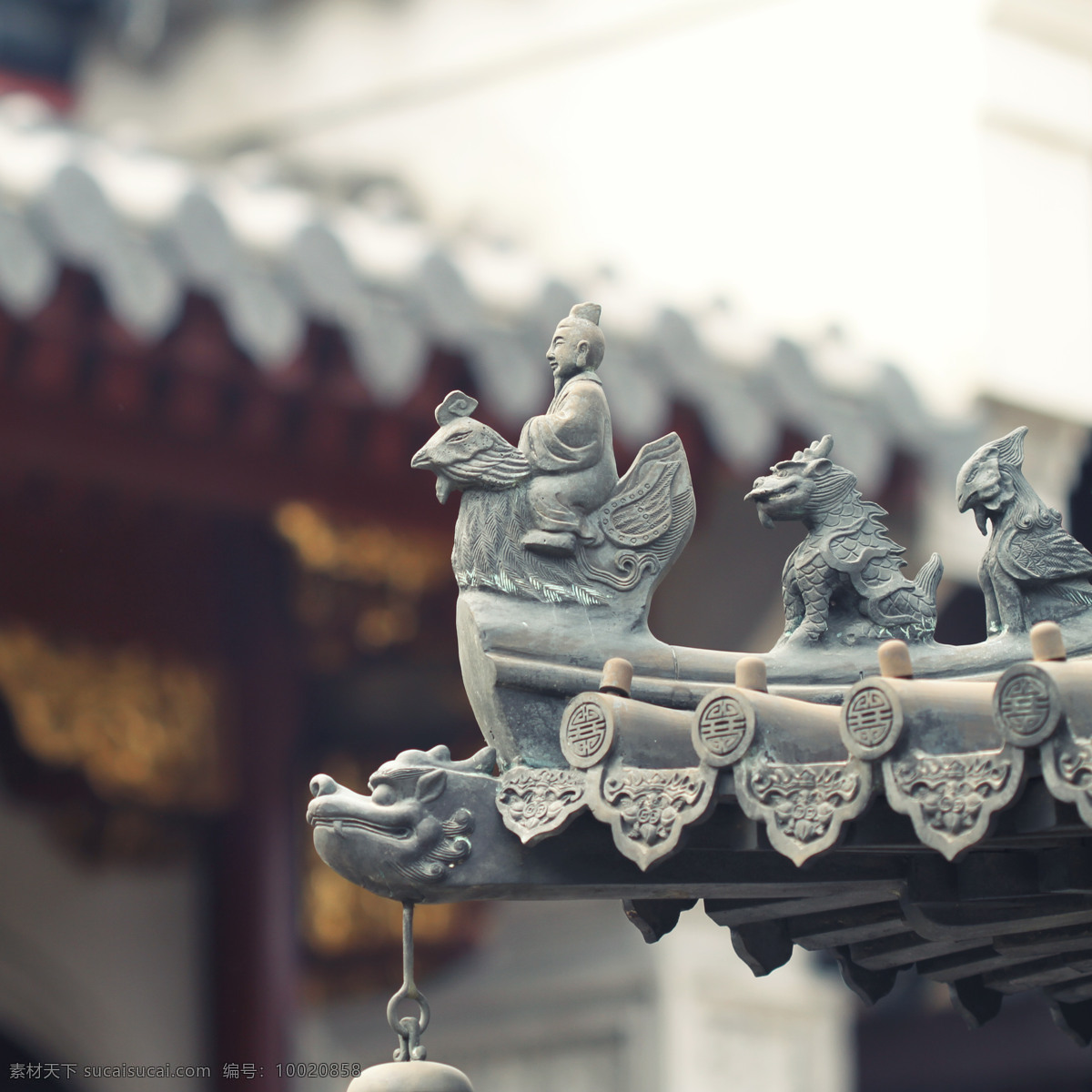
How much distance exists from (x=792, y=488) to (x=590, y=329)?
0.37 meters

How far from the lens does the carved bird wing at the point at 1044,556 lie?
8.80 feet

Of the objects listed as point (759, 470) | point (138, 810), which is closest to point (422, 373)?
point (759, 470)

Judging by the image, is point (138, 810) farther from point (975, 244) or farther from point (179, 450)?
point (975, 244)

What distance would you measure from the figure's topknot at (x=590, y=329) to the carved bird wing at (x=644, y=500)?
6.7 inches

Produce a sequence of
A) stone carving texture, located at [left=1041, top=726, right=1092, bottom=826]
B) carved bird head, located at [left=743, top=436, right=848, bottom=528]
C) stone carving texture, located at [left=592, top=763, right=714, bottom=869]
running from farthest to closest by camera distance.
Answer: carved bird head, located at [left=743, top=436, right=848, bottom=528] → stone carving texture, located at [left=592, top=763, right=714, bottom=869] → stone carving texture, located at [left=1041, top=726, right=1092, bottom=826]

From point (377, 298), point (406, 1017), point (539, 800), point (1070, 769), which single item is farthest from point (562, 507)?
point (377, 298)

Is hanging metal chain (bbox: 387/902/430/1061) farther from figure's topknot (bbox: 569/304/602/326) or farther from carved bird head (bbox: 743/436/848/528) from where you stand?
figure's topknot (bbox: 569/304/602/326)

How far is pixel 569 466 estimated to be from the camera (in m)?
2.81

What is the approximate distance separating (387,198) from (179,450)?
2.31m

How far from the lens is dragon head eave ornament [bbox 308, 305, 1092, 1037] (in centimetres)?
240

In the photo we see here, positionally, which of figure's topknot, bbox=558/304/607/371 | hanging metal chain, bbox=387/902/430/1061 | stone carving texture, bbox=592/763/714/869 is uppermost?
figure's topknot, bbox=558/304/607/371

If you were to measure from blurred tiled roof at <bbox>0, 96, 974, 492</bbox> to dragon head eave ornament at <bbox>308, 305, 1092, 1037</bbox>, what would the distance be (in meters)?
2.20

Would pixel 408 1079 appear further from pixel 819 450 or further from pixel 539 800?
pixel 819 450

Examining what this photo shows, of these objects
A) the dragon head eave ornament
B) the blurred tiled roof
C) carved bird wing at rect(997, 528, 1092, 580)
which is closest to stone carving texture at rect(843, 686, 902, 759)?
the dragon head eave ornament
